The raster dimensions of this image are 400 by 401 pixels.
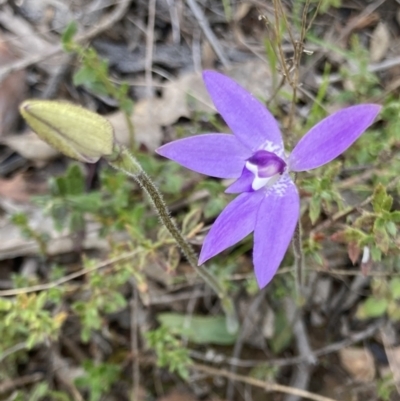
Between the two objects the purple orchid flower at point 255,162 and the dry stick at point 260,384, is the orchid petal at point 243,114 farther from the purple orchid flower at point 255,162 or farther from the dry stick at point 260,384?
the dry stick at point 260,384

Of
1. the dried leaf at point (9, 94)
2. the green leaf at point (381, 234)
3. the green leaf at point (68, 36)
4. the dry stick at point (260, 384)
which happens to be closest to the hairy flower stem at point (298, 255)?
the green leaf at point (381, 234)

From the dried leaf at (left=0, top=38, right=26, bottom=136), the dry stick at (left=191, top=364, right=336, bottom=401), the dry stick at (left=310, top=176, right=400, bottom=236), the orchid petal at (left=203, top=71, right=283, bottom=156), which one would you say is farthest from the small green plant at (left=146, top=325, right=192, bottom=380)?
the dried leaf at (left=0, top=38, right=26, bottom=136)

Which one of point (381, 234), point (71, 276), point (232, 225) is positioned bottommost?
point (71, 276)

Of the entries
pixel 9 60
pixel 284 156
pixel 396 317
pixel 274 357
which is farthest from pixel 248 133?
pixel 9 60

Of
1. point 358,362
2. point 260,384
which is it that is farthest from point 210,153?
point 358,362

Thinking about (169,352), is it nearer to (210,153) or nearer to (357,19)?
(210,153)
